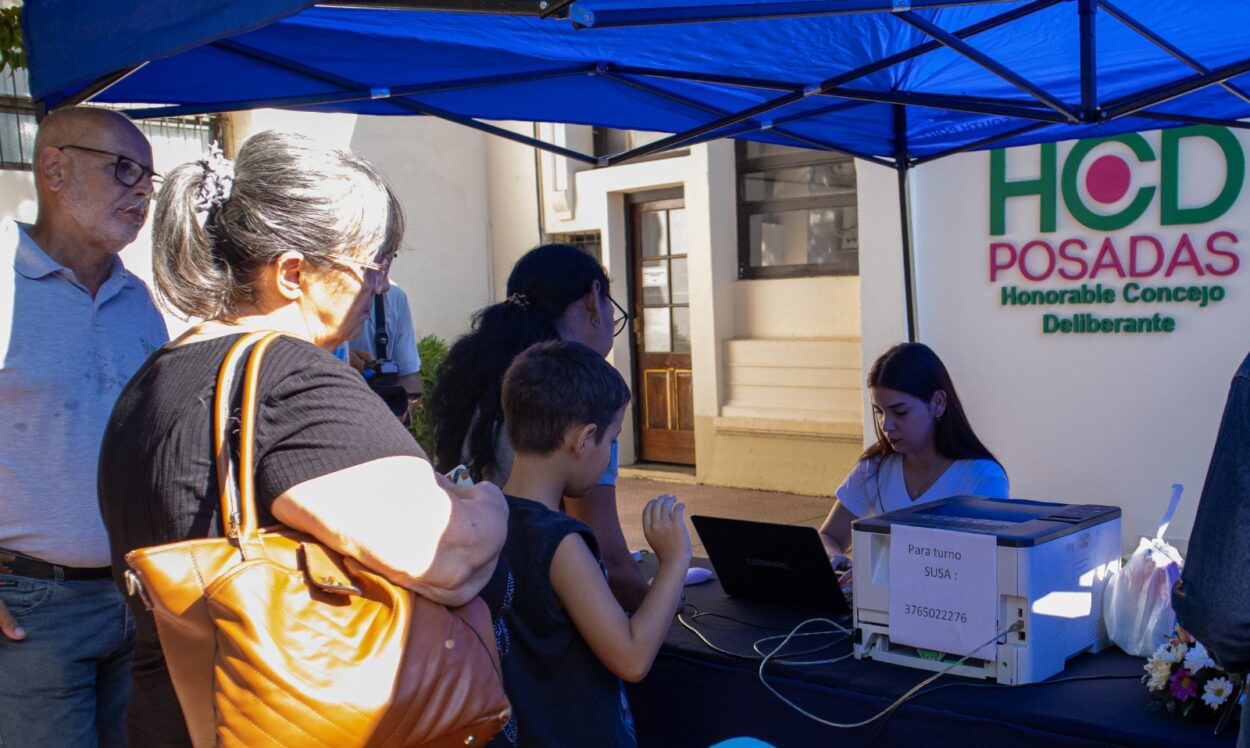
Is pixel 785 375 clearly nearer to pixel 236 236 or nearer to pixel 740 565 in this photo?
pixel 740 565

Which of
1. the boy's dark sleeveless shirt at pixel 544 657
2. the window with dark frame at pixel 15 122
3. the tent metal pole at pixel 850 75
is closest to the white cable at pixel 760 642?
the boy's dark sleeveless shirt at pixel 544 657

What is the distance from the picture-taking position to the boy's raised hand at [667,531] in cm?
217

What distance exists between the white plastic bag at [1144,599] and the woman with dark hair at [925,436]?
0.92 meters

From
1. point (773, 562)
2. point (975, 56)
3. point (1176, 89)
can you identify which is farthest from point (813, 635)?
point (1176, 89)

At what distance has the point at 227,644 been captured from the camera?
1282 mm

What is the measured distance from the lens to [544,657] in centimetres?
206

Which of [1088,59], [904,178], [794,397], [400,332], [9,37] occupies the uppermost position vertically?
[9,37]

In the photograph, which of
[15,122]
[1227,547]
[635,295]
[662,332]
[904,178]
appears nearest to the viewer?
[1227,547]

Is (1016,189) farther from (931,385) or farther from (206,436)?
(206,436)

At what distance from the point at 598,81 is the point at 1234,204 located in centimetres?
376

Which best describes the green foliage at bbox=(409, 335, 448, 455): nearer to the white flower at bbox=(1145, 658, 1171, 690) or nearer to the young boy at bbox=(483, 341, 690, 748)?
the young boy at bbox=(483, 341, 690, 748)

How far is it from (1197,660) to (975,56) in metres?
1.63

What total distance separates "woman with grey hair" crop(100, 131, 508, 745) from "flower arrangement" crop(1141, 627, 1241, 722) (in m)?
1.29

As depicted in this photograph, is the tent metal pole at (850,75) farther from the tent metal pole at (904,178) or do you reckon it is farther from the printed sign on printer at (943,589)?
the printed sign on printer at (943,589)
